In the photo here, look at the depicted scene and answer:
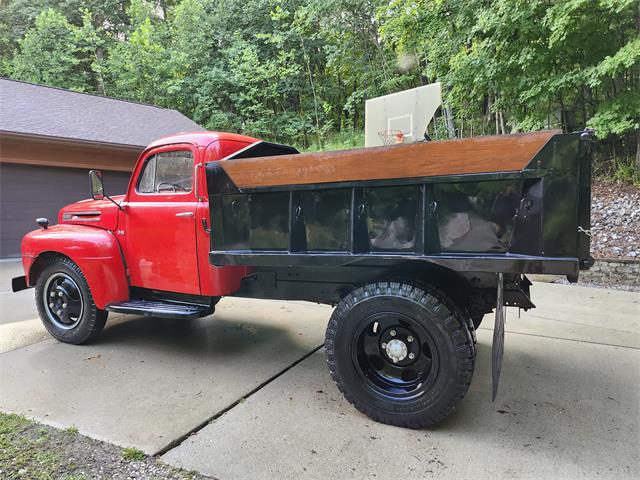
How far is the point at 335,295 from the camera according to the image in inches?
126

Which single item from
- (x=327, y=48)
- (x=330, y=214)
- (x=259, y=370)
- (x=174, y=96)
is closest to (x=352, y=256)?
(x=330, y=214)

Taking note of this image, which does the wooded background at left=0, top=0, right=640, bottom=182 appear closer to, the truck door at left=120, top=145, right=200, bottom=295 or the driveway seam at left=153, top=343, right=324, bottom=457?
the truck door at left=120, top=145, right=200, bottom=295

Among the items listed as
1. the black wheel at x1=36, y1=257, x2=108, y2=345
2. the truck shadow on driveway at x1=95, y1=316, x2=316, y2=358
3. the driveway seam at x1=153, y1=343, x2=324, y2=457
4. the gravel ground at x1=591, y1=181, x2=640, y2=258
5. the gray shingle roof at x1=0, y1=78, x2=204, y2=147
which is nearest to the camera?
the driveway seam at x1=153, y1=343, x2=324, y2=457

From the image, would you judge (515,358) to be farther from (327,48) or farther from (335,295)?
(327,48)

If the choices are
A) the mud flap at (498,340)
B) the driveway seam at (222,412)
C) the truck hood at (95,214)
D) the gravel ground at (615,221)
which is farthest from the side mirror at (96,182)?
the gravel ground at (615,221)

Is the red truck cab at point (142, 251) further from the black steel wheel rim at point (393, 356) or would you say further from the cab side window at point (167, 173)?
the black steel wheel rim at point (393, 356)

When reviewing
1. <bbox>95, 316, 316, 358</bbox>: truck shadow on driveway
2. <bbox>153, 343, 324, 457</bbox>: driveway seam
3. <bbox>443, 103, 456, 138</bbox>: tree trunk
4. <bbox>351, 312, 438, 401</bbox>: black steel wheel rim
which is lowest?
<bbox>153, 343, 324, 457</bbox>: driveway seam

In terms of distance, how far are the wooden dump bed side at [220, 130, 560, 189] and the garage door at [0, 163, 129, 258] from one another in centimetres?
976

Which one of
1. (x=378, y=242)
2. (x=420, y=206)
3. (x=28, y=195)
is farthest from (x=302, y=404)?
(x=28, y=195)

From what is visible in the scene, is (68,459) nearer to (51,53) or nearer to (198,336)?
(198,336)

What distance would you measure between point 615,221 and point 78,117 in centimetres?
1365

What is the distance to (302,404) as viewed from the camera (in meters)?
2.97

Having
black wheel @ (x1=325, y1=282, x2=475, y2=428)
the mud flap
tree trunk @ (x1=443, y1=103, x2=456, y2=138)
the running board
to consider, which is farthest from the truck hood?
tree trunk @ (x1=443, y1=103, x2=456, y2=138)

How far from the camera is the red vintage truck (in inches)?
87.7
